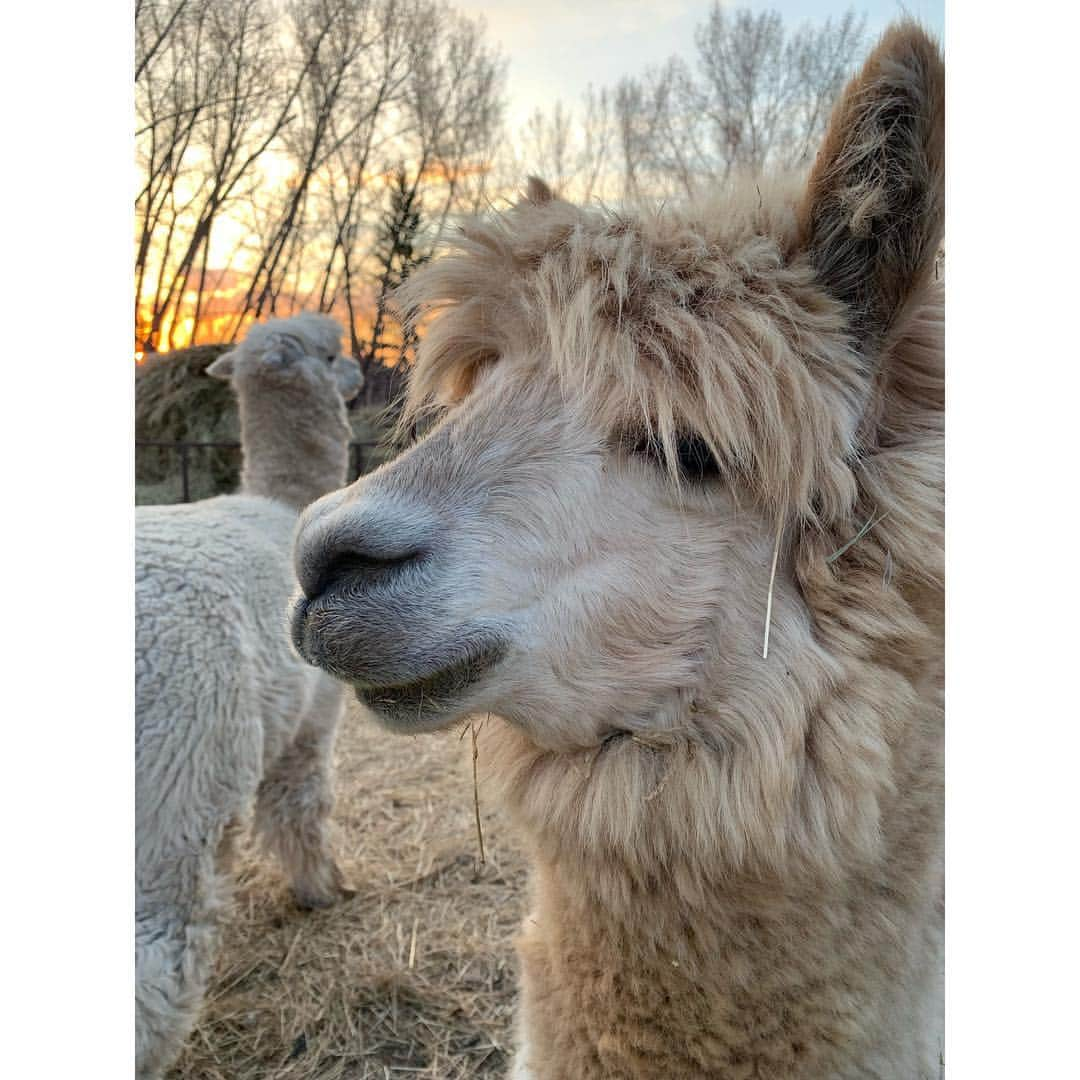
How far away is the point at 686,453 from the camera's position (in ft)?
3.60

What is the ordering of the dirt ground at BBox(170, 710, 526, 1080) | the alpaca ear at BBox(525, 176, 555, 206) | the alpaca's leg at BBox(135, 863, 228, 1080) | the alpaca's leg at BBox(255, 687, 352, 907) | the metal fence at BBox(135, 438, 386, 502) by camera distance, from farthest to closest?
the alpaca's leg at BBox(255, 687, 352, 907) → the metal fence at BBox(135, 438, 386, 502) → the dirt ground at BBox(170, 710, 526, 1080) → the alpaca's leg at BBox(135, 863, 228, 1080) → the alpaca ear at BBox(525, 176, 555, 206)

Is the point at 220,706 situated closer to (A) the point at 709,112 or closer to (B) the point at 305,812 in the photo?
(B) the point at 305,812

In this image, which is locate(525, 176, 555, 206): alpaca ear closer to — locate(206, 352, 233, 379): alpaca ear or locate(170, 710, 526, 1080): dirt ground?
locate(170, 710, 526, 1080): dirt ground

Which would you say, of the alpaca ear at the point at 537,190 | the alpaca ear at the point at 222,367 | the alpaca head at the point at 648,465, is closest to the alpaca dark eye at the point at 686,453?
the alpaca head at the point at 648,465

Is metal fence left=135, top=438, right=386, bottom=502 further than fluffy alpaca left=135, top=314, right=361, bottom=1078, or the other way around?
metal fence left=135, top=438, right=386, bottom=502

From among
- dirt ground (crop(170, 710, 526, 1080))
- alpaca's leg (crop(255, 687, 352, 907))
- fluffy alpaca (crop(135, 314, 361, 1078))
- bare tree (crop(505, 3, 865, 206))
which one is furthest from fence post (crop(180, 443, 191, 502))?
bare tree (crop(505, 3, 865, 206))

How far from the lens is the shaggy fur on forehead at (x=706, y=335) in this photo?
1.07 metres

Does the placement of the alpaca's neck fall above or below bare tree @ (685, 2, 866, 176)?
below

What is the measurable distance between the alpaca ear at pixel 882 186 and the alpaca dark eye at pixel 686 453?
10.3 inches

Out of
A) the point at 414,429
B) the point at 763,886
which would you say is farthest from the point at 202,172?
the point at 763,886

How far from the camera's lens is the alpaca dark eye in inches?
42.8

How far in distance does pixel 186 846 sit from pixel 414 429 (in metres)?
1.07
